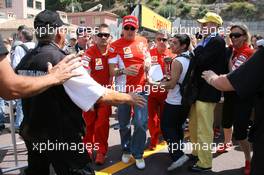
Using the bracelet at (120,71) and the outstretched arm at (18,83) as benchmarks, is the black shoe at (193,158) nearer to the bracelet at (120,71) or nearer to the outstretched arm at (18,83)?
the bracelet at (120,71)

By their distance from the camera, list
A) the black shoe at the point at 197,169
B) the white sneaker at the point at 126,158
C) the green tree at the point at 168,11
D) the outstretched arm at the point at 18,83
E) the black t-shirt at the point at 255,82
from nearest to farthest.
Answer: the outstretched arm at the point at 18,83
the black t-shirt at the point at 255,82
the black shoe at the point at 197,169
the white sneaker at the point at 126,158
the green tree at the point at 168,11

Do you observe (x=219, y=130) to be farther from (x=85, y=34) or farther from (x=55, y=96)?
(x=55, y=96)

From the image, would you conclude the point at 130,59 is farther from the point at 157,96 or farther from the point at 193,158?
the point at 193,158

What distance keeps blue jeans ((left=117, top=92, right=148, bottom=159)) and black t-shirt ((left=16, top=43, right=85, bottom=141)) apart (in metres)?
1.95

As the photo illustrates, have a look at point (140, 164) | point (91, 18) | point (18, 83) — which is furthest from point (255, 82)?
point (91, 18)

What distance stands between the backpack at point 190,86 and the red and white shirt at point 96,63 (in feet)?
4.17

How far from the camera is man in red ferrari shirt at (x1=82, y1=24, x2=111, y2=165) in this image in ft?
16.8

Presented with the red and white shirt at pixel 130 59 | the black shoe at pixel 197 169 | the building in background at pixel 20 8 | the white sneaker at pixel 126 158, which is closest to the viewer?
the black shoe at pixel 197 169

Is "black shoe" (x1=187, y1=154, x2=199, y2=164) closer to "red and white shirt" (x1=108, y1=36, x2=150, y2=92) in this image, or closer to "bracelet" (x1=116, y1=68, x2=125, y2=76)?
"red and white shirt" (x1=108, y1=36, x2=150, y2=92)

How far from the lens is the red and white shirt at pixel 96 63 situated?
5.31 m

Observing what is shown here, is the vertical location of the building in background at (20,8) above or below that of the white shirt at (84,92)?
above

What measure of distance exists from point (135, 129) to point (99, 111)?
64 centimetres

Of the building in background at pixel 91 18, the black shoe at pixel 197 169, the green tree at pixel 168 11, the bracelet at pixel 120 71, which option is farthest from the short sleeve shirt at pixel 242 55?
the green tree at pixel 168 11

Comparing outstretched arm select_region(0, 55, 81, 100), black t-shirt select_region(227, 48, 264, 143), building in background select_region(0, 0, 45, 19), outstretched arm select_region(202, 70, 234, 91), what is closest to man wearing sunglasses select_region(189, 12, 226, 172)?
outstretched arm select_region(202, 70, 234, 91)
